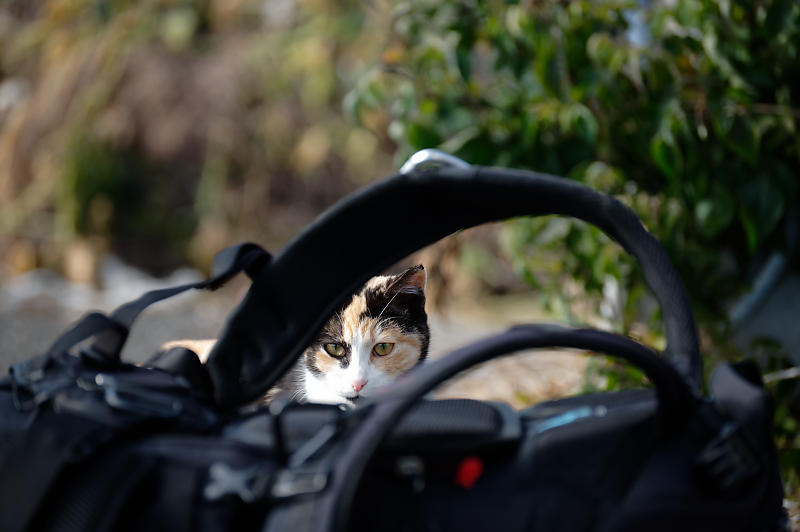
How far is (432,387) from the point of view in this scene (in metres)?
0.62

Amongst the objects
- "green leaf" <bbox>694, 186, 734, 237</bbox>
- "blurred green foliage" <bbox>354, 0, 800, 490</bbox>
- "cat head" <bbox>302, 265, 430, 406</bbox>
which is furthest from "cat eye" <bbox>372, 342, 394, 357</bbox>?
"green leaf" <bbox>694, 186, 734, 237</bbox>

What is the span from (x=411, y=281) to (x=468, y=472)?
0.53m

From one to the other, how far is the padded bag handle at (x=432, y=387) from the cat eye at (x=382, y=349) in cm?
54

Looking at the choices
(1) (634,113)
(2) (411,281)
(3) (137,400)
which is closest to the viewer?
(3) (137,400)

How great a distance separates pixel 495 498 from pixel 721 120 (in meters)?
1.11

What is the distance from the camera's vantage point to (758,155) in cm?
158

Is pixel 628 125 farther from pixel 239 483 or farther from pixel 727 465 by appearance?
pixel 239 483

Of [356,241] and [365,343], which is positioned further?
[365,343]

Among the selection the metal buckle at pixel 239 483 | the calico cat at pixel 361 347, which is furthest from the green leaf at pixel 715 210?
the metal buckle at pixel 239 483

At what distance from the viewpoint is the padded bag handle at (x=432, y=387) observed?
0.59 meters

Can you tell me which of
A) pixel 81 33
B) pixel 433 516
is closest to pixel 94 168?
pixel 81 33

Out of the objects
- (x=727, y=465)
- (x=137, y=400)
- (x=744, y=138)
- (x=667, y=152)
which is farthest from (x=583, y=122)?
(x=137, y=400)

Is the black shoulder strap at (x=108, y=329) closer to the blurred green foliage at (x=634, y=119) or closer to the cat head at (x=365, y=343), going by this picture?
the cat head at (x=365, y=343)

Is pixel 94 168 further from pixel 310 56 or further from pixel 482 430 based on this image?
pixel 482 430
